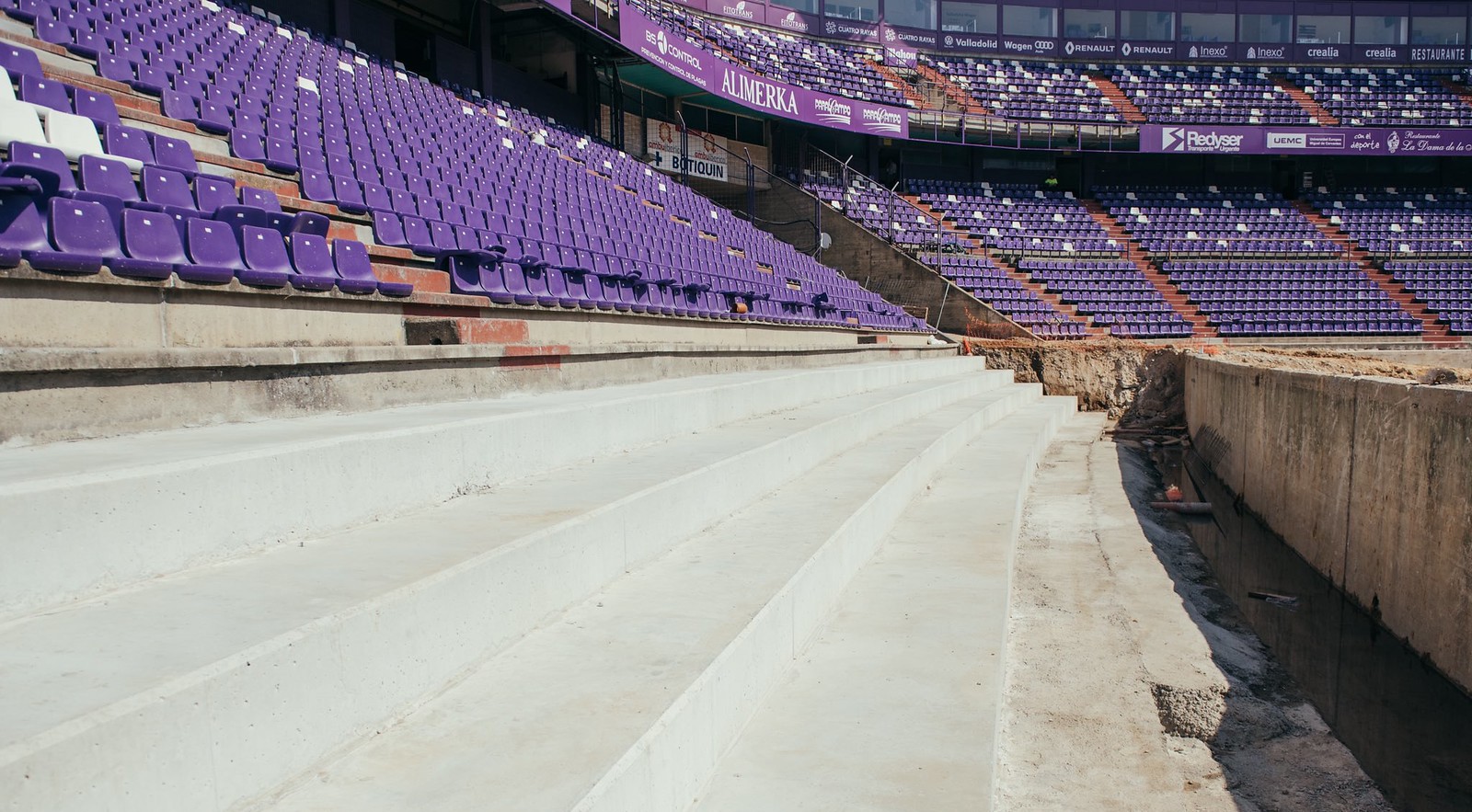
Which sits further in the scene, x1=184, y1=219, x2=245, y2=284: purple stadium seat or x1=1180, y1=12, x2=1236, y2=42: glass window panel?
x1=1180, y1=12, x2=1236, y2=42: glass window panel

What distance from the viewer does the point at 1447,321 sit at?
75.8ft

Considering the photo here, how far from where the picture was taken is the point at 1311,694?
3918 mm

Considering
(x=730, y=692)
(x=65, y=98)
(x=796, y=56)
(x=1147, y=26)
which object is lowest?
(x=730, y=692)

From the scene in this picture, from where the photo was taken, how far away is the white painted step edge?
172 cm


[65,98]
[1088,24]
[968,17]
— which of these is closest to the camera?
[65,98]

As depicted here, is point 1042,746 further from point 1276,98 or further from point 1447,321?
point 1276,98

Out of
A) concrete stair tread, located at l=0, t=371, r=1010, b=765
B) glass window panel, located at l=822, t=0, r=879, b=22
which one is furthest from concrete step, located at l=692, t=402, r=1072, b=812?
glass window panel, located at l=822, t=0, r=879, b=22

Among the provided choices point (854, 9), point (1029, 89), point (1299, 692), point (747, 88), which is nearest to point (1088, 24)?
point (1029, 89)

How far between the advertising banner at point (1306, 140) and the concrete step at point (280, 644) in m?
30.1

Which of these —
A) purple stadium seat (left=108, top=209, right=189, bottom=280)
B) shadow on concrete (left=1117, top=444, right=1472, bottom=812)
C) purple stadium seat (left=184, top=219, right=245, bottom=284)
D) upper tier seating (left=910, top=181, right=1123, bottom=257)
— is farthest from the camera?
upper tier seating (left=910, top=181, right=1123, bottom=257)

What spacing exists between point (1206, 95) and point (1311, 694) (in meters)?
33.4

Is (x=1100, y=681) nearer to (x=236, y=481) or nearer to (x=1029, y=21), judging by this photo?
(x=236, y=481)

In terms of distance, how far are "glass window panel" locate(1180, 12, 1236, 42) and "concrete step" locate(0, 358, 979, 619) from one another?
124 feet

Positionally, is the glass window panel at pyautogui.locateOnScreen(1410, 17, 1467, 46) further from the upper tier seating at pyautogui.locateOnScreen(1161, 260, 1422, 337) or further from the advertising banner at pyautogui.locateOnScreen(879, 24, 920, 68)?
the advertising banner at pyautogui.locateOnScreen(879, 24, 920, 68)
